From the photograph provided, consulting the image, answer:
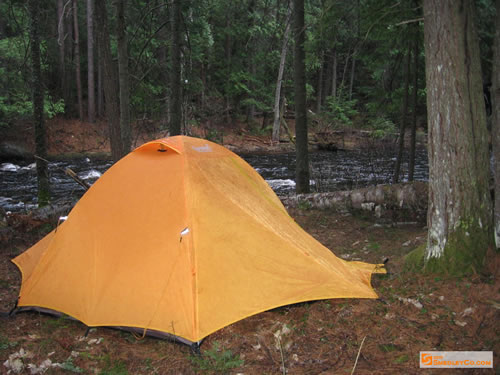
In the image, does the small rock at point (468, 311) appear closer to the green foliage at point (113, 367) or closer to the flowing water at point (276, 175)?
the green foliage at point (113, 367)

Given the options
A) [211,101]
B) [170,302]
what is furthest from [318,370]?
[211,101]

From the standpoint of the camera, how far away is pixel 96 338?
332cm

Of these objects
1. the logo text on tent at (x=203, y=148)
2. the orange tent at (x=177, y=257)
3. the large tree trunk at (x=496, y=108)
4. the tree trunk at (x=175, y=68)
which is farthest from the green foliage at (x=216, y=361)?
the tree trunk at (x=175, y=68)

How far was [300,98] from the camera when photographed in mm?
8219

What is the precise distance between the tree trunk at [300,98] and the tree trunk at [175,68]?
99.0 inches

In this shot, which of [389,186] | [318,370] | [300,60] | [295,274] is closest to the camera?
[318,370]

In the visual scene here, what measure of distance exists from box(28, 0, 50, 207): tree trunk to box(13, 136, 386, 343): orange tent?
4.06m

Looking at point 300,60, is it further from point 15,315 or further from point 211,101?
point 211,101

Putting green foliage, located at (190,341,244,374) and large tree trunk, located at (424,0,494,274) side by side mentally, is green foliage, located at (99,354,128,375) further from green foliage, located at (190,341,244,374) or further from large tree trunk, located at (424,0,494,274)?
large tree trunk, located at (424,0,494,274)

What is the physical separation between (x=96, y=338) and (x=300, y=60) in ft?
21.8

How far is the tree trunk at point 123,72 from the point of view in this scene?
7.38 metres

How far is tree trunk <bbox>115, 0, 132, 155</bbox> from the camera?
738cm

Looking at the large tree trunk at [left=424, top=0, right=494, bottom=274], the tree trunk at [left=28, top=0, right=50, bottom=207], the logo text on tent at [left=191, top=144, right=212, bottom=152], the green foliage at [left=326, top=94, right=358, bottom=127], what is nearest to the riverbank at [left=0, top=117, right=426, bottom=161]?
the green foliage at [left=326, top=94, right=358, bottom=127]

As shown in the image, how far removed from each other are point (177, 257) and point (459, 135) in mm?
2897
